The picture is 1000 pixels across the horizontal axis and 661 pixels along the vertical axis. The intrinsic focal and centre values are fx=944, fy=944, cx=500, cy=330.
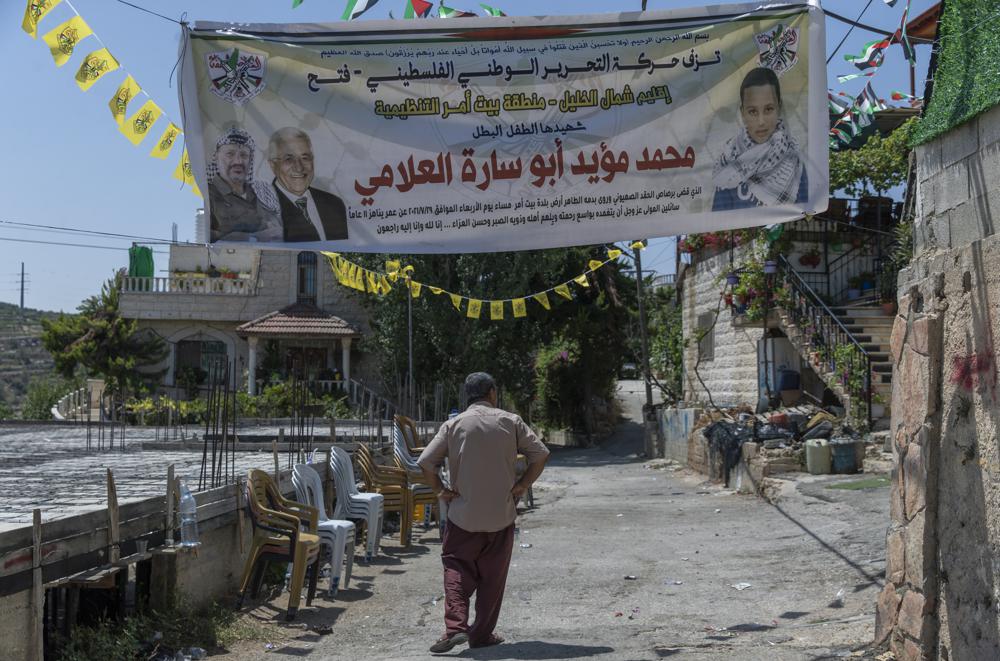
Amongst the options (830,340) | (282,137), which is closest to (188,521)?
(282,137)

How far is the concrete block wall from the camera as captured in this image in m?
19.9

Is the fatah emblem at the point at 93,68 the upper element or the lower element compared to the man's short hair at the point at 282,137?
upper

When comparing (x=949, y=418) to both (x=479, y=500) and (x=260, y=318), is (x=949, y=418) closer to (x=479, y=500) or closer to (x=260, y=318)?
(x=479, y=500)

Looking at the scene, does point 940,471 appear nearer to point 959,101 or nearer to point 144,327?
point 959,101

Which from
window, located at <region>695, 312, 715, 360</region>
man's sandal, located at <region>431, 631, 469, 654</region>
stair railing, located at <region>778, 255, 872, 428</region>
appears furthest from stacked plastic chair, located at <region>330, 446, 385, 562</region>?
window, located at <region>695, 312, 715, 360</region>

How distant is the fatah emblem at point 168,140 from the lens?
24.1 ft

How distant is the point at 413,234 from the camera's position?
5.60 metres

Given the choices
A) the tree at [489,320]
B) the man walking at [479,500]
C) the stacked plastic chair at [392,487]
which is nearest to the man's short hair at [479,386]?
the man walking at [479,500]

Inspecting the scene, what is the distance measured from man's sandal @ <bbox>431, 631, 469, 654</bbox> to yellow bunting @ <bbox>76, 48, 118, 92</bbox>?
15.5 feet

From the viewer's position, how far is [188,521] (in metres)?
6.34

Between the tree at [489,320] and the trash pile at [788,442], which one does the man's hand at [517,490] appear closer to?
the trash pile at [788,442]

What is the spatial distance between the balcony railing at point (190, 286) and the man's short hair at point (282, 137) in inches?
1080

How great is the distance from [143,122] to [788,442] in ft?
36.3

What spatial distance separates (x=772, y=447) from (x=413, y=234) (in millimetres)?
10554
